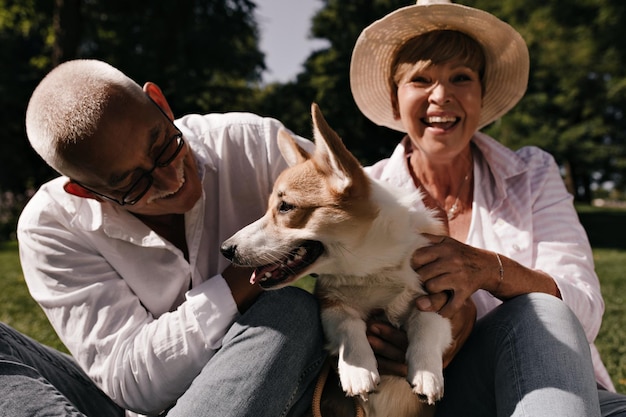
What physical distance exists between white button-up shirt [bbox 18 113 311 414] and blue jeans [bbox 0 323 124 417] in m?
0.13

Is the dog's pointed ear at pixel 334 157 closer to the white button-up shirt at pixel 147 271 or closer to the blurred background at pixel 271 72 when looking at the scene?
the white button-up shirt at pixel 147 271

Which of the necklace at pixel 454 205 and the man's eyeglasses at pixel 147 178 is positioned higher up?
the man's eyeglasses at pixel 147 178

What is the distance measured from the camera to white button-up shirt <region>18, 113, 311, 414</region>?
1.88 meters

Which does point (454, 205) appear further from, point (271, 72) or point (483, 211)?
point (271, 72)

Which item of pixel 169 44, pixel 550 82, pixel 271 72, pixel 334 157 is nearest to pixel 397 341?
pixel 334 157

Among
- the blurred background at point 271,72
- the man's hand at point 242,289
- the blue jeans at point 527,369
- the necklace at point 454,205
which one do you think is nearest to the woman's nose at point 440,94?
the necklace at point 454,205

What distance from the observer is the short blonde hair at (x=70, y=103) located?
1.91 meters

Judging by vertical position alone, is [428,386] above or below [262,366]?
below

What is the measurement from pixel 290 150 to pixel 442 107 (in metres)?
0.69

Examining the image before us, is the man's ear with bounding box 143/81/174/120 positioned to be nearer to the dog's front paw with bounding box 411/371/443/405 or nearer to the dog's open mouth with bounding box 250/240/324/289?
the dog's open mouth with bounding box 250/240/324/289

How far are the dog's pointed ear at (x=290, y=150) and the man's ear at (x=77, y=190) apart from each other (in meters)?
0.79

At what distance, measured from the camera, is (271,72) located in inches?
621

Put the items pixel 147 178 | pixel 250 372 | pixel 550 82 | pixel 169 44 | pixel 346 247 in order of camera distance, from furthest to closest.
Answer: pixel 550 82 → pixel 169 44 → pixel 346 247 → pixel 147 178 → pixel 250 372

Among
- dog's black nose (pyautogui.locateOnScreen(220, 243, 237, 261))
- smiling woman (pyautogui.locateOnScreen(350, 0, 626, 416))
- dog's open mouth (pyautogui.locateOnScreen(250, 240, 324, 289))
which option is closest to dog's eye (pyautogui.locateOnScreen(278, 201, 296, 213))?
dog's open mouth (pyautogui.locateOnScreen(250, 240, 324, 289))
